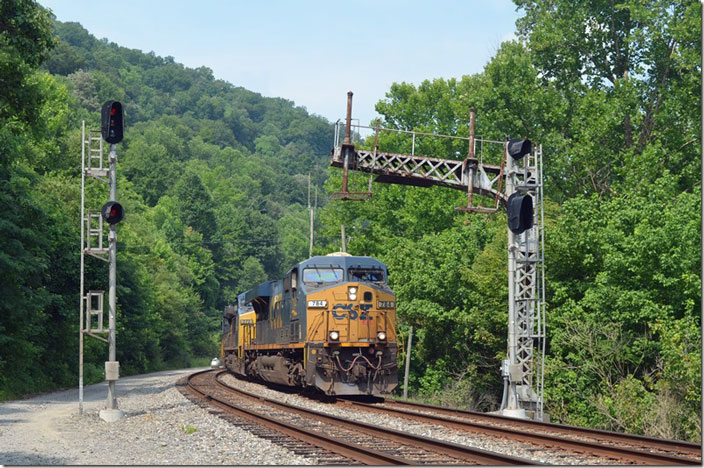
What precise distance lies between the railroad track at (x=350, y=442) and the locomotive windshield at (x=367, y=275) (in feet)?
17.0

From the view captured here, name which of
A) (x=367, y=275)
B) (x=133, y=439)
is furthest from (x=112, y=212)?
Answer: (x=367, y=275)

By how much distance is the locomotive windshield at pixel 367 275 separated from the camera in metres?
25.0

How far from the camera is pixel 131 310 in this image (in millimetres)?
53219

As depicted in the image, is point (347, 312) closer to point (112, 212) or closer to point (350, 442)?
point (112, 212)

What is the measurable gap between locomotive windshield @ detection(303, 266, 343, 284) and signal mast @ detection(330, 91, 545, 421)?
8.49 feet

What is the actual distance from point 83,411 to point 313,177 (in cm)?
17310

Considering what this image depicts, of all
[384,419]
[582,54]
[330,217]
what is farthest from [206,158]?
[384,419]

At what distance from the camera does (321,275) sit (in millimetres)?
24812

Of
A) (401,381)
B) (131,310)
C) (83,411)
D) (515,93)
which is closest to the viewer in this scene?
(83,411)

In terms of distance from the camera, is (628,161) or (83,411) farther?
(628,161)

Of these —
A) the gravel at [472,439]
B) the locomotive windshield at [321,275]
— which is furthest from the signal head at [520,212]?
the gravel at [472,439]

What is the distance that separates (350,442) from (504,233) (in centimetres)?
1982

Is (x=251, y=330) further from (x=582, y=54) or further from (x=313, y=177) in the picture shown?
(x=313, y=177)

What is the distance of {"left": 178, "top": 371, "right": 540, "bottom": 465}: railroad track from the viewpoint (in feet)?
39.7
